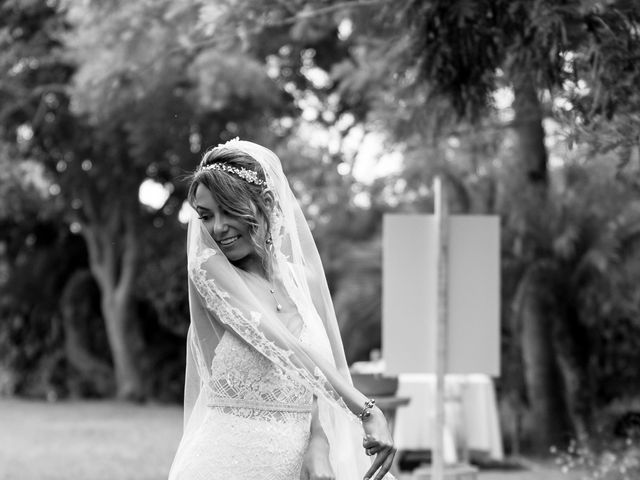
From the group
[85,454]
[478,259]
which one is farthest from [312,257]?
[85,454]

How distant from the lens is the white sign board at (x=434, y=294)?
7.31 m

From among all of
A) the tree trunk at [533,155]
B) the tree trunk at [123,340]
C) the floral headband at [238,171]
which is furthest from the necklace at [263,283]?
the tree trunk at [123,340]

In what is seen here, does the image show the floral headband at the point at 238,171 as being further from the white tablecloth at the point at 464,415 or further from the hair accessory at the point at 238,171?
the white tablecloth at the point at 464,415

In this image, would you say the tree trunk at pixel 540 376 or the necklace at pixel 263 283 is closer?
the necklace at pixel 263 283

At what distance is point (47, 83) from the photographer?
20922 millimetres

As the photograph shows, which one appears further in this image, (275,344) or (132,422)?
(132,422)

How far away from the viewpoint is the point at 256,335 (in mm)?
3436

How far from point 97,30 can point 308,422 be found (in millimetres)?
9105

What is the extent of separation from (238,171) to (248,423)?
737 millimetres

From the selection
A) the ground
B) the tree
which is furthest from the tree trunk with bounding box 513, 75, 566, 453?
the tree

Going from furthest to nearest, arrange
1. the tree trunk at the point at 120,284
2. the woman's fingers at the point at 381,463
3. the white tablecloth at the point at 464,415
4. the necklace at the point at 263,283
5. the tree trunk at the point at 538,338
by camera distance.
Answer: the tree trunk at the point at 120,284 → the tree trunk at the point at 538,338 → the white tablecloth at the point at 464,415 → the necklace at the point at 263,283 → the woman's fingers at the point at 381,463

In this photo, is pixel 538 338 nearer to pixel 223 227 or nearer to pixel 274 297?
pixel 274 297

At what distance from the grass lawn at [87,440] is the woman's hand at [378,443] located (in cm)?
884

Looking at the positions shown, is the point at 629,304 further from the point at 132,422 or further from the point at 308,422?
the point at 308,422
